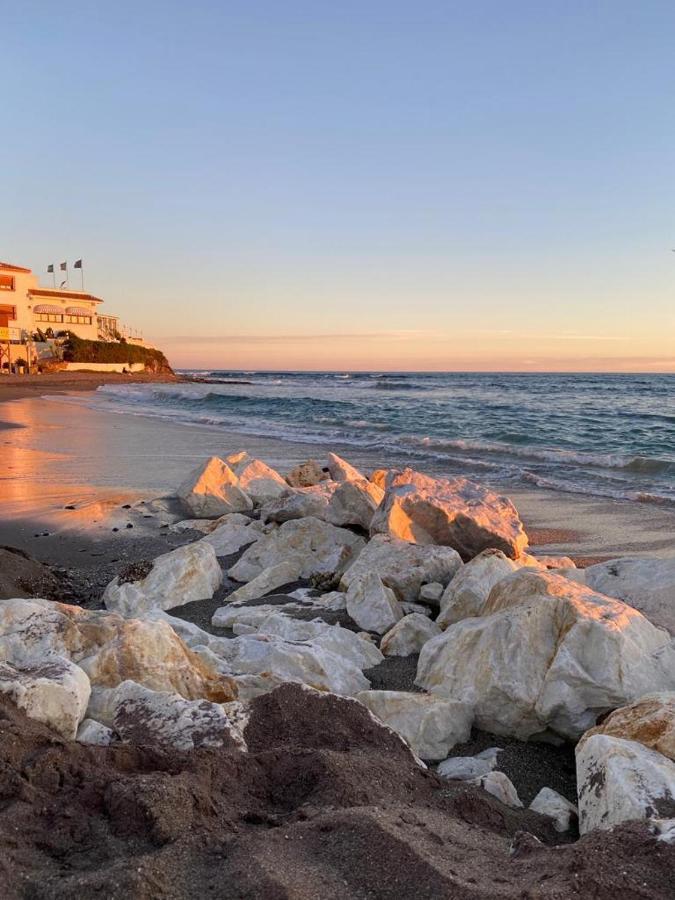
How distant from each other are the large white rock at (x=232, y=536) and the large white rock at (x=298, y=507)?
0.21 metres

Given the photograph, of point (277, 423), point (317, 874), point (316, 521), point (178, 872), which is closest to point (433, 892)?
point (317, 874)

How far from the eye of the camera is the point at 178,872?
2049 mm

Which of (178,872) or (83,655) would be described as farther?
(83,655)

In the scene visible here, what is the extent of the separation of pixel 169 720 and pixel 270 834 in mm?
913

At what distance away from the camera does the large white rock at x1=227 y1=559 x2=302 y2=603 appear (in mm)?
6332

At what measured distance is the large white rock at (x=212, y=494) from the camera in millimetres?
9734

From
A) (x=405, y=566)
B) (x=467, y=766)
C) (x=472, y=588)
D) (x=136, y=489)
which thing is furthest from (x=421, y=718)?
(x=136, y=489)

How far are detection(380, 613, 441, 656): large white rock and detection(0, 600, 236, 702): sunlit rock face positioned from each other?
152 centimetres

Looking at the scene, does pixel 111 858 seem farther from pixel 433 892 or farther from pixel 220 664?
pixel 220 664

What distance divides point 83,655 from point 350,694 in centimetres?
151

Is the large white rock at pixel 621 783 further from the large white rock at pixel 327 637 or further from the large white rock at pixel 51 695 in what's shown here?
the large white rock at pixel 51 695

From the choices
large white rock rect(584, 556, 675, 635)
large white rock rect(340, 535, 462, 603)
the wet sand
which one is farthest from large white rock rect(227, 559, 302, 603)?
the wet sand

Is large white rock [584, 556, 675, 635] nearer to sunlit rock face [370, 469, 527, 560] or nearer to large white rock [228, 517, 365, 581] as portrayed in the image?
sunlit rock face [370, 469, 527, 560]

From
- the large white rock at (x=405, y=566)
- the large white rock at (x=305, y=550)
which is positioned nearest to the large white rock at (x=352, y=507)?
the large white rock at (x=305, y=550)
